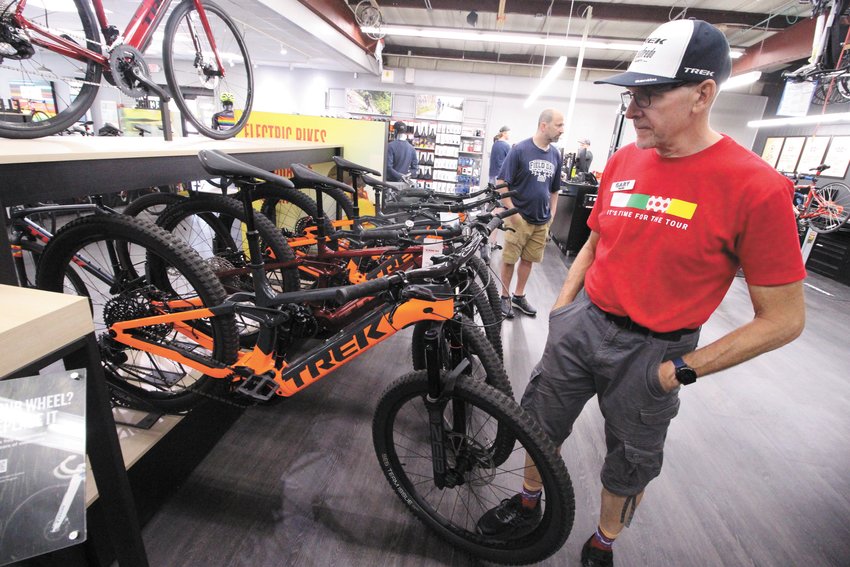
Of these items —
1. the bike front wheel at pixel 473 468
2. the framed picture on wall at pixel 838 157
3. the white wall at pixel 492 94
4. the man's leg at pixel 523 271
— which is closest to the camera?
the bike front wheel at pixel 473 468

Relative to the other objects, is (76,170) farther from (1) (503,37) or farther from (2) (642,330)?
(1) (503,37)

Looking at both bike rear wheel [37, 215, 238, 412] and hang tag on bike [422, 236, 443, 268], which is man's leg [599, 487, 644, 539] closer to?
hang tag on bike [422, 236, 443, 268]

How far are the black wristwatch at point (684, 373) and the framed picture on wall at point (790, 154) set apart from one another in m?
10.5

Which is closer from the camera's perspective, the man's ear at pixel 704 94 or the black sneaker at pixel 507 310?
the man's ear at pixel 704 94

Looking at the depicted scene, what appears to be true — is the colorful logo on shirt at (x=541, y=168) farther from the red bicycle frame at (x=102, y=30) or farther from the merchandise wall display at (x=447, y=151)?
the merchandise wall display at (x=447, y=151)

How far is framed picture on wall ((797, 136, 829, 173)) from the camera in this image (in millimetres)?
7746

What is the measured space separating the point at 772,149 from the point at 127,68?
1260cm

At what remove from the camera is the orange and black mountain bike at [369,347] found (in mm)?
1282

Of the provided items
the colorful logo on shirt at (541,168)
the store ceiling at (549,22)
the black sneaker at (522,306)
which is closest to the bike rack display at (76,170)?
the colorful logo on shirt at (541,168)

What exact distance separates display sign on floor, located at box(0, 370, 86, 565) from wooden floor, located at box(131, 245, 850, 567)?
3.68ft

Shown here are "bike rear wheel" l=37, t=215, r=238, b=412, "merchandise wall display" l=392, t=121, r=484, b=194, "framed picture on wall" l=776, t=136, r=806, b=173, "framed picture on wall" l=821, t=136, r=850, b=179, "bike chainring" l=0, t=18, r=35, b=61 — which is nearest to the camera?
"bike rear wheel" l=37, t=215, r=238, b=412

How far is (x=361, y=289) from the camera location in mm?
1247

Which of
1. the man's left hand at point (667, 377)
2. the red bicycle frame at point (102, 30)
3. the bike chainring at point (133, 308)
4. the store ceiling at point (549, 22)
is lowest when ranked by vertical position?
the bike chainring at point (133, 308)

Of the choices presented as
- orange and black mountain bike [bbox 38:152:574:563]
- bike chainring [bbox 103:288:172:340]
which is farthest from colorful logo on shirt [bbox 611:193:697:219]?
bike chainring [bbox 103:288:172:340]
